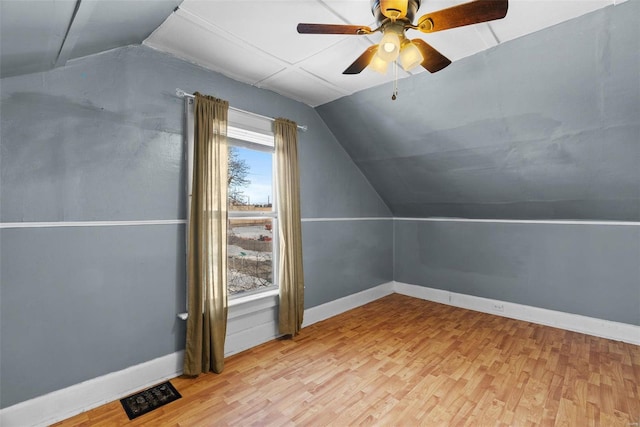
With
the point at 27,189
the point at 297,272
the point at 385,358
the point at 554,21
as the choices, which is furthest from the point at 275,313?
the point at 554,21

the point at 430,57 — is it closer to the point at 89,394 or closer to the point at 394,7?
the point at 394,7

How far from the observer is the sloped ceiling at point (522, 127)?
2.19 meters

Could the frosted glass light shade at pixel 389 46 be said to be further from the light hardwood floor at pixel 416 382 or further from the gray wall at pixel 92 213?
the light hardwood floor at pixel 416 382

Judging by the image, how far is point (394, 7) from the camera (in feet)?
4.89

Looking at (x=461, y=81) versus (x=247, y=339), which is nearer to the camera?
(x=461, y=81)

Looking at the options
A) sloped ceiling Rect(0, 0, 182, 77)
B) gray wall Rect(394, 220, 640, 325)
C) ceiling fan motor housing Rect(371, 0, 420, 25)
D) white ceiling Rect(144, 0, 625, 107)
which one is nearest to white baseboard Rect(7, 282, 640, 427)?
gray wall Rect(394, 220, 640, 325)

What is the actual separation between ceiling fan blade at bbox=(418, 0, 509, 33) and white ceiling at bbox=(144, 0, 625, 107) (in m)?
0.36

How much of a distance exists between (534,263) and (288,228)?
317 centimetres

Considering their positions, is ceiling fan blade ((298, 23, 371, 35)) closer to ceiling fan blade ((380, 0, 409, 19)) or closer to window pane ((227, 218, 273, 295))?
ceiling fan blade ((380, 0, 409, 19))

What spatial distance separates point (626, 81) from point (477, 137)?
112 centimetres

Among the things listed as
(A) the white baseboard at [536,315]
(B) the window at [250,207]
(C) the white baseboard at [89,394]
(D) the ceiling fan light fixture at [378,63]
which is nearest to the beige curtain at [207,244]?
(C) the white baseboard at [89,394]

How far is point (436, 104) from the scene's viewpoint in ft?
9.80

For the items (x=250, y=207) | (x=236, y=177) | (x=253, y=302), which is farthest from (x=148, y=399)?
(x=236, y=177)

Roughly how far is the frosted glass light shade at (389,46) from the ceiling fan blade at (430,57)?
0.20m
